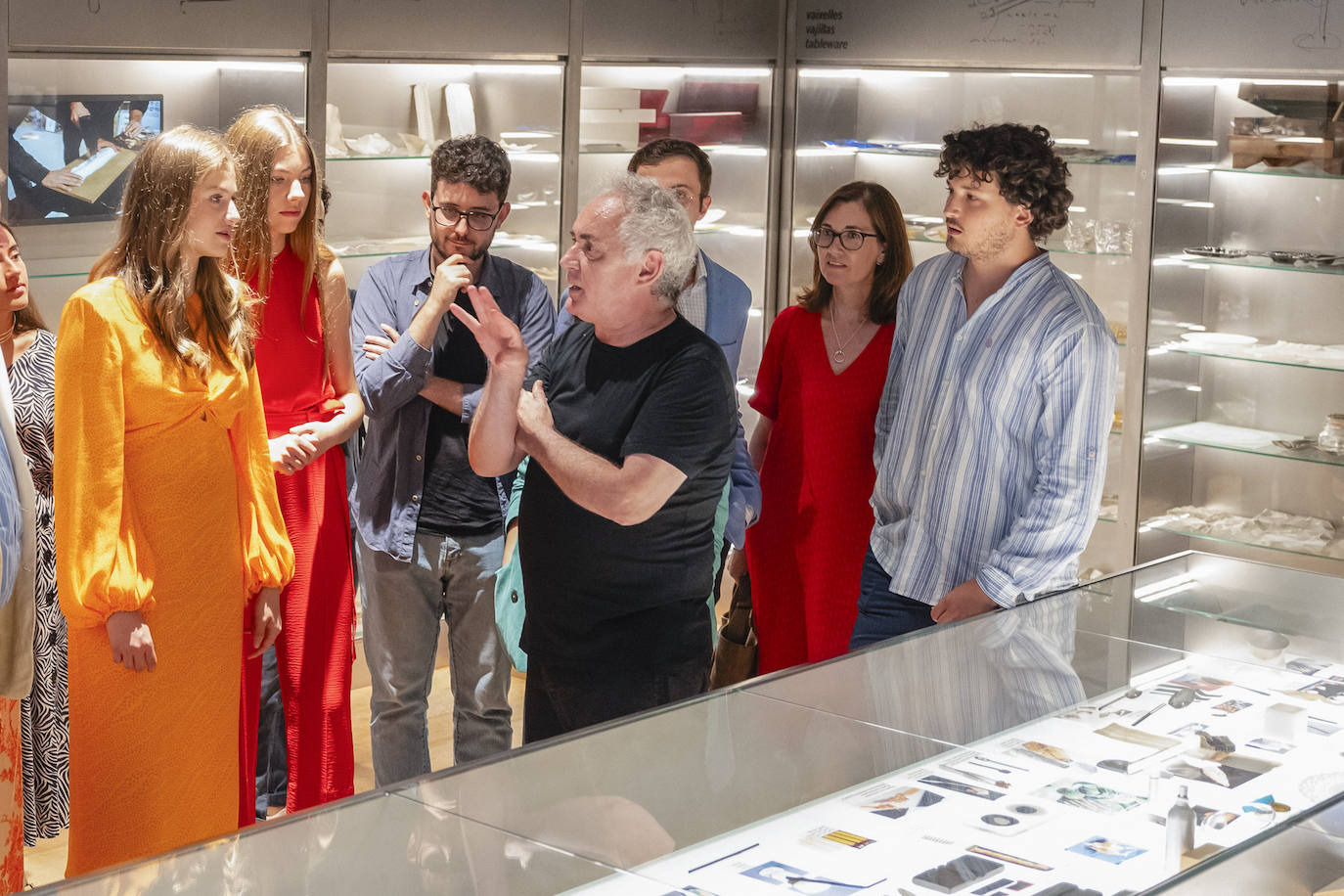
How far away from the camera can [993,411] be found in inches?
110

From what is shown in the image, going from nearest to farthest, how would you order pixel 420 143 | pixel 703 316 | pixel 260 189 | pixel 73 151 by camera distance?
pixel 260 189, pixel 703 316, pixel 73 151, pixel 420 143

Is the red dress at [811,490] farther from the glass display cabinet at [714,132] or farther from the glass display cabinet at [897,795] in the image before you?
the glass display cabinet at [714,132]

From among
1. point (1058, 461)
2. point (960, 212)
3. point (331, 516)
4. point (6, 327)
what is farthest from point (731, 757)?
point (6, 327)

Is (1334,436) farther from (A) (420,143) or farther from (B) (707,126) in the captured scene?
(A) (420,143)

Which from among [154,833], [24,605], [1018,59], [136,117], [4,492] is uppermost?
[1018,59]

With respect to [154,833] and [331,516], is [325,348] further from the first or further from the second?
[154,833]

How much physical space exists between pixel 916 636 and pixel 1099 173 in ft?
10.6

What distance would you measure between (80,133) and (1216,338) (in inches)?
142

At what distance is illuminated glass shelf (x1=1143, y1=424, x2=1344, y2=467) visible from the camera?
4664 millimetres

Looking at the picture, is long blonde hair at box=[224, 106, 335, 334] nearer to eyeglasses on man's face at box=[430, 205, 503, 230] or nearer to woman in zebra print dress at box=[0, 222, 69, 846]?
eyeglasses on man's face at box=[430, 205, 503, 230]

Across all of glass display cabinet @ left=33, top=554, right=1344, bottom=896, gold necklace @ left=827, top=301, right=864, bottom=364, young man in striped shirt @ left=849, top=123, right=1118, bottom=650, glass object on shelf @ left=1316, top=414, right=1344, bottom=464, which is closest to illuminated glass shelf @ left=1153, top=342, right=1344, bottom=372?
glass object on shelf @ left=1316, top=414, right=1344, bottom=464

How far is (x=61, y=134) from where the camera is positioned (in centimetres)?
361

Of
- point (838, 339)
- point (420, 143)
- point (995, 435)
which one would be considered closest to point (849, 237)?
point (838, 339)

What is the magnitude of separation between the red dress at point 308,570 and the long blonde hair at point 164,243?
54cm
